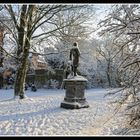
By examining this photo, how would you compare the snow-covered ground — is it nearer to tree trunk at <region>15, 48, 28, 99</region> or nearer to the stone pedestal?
the stone pedestal

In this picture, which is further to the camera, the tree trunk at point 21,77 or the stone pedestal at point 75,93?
the tree trunk at point 21,77

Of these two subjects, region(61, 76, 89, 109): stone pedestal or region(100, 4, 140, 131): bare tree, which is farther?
region(61, 76, 89, 109): stone pedestal

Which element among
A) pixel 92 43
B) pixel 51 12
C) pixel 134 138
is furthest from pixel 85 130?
pixel 92 43

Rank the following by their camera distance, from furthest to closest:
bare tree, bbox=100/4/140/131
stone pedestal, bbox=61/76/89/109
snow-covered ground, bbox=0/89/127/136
A: stone pedestal, bbox=61/76/89/109
snow-covered ground, bbox=0/89/127/136
bare tree, bbox=100/4/140/131

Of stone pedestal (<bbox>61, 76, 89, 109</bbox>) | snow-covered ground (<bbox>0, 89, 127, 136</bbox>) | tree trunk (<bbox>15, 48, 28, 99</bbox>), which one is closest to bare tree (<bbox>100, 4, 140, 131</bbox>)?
snow-covered ground (<bbox>0, 89, 127, 136</bbox>)

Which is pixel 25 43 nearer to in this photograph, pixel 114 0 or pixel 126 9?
pixel 126 9

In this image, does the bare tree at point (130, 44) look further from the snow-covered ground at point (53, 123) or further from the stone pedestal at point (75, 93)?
the stone pedestal at point (75, 93)

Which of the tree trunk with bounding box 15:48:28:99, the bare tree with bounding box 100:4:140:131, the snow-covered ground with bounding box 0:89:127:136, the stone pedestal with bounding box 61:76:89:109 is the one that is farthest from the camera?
the tree trunk with bounding box 15:48:28:99

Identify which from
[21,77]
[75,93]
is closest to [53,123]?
[75,93]

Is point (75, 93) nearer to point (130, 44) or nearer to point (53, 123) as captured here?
point (53, 123)

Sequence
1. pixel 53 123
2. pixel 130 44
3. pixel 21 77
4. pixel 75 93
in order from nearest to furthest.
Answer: pixel 130 44
pixel 53 123
pixel 75 93
pixel 21 77

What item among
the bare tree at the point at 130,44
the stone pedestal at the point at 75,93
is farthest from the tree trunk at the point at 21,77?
the bare tree at the point at 130,44

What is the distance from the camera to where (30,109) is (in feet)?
38.5

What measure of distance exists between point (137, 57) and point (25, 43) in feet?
36.5
